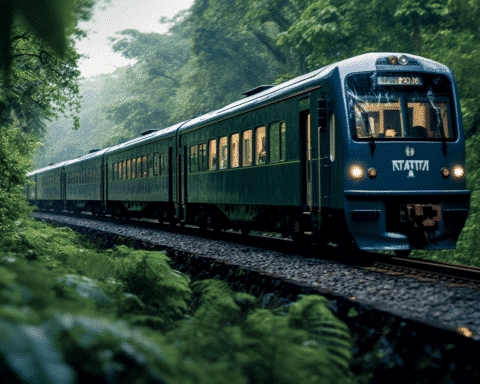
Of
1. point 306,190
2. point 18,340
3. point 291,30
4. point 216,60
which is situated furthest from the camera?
point 216,60

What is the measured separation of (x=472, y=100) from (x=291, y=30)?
34.9ft

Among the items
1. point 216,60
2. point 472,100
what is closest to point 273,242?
point 472,100

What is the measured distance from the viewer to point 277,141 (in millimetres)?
11000

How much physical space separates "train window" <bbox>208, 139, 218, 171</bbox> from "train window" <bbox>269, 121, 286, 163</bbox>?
3.18 metres

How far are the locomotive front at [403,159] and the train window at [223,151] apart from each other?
16.9 feet

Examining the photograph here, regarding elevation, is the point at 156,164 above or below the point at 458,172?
above

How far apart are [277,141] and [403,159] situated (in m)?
2.90

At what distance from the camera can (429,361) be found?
134 inches

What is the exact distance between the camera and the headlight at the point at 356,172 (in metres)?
8.62

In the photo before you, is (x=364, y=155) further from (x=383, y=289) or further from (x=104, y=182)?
(x=104, y=182)

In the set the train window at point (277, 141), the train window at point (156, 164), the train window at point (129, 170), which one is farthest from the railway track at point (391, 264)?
the train window at point (129, 170)

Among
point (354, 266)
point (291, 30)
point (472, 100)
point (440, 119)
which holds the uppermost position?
point (291, 30)

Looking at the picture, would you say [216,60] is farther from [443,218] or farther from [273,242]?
[443,218]

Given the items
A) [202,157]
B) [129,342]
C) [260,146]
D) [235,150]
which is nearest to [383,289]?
[129,342]
